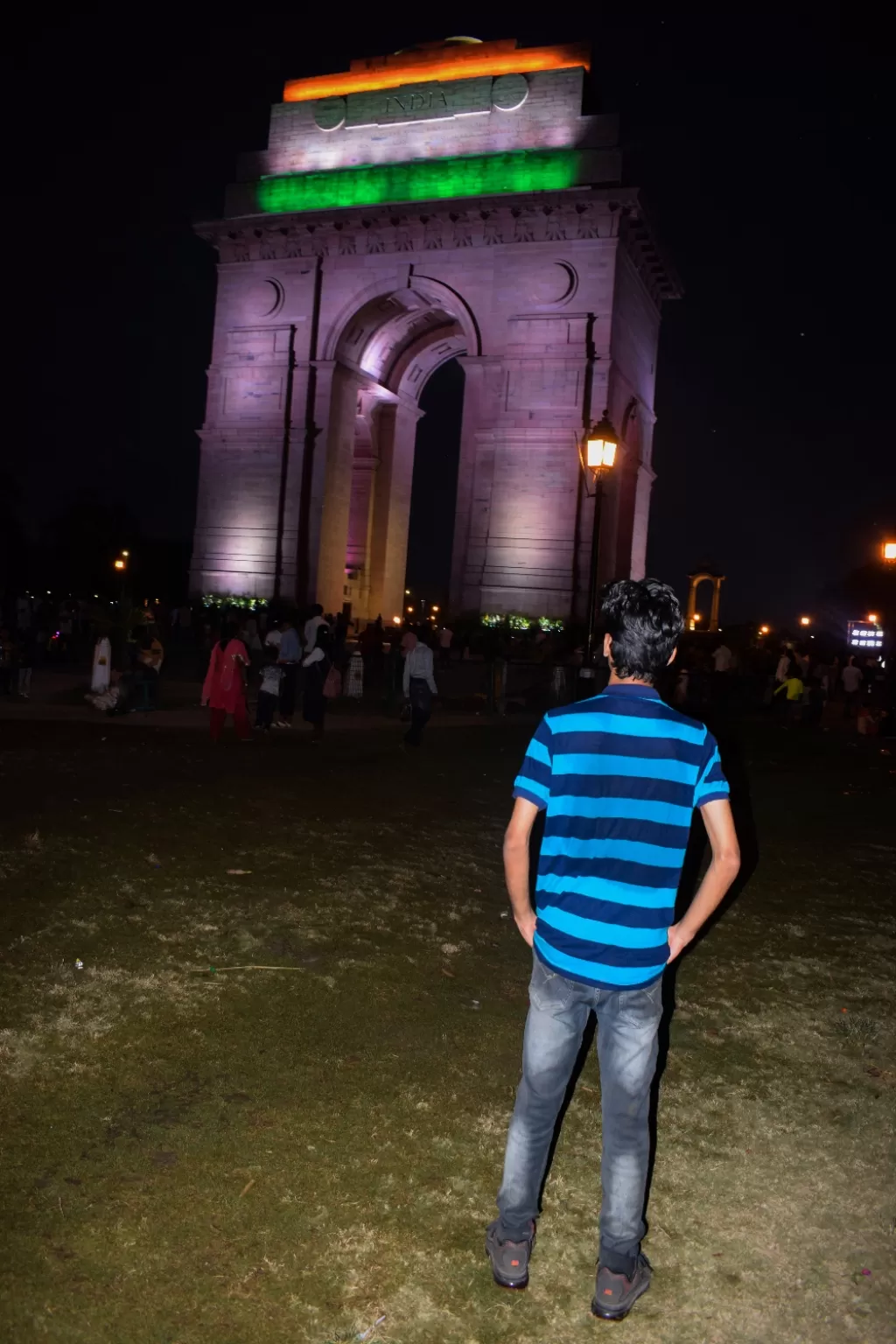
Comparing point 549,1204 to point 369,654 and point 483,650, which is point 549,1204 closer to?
point 369,654

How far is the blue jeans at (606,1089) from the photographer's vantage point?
2.92 meters

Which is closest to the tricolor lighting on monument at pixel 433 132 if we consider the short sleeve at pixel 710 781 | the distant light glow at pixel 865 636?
the short sleeve at pixel 710 781

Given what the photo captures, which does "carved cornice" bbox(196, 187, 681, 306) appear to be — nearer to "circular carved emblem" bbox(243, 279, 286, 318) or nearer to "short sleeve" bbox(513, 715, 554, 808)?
"circular carved emblem" bbox(243, 279, 286, 318)

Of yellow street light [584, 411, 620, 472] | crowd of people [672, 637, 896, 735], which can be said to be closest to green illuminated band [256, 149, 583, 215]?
crowd of people [672, 637, 896, 735]

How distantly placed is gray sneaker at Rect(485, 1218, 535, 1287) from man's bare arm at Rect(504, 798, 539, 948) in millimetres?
877

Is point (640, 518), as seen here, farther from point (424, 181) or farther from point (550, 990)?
point (550, 990)

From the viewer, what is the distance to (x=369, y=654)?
2892cm

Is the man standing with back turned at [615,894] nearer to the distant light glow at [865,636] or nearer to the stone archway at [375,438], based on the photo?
the stone archway at [375,438]

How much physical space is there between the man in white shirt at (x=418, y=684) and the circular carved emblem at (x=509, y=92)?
29.1 meters

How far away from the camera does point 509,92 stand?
119 feet

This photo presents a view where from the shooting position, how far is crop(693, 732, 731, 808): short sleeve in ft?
9.55

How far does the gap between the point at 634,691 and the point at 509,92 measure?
128 ft

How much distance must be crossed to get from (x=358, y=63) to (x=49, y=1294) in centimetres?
4423

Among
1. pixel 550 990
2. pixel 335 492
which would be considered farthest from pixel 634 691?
pixel 335 492
